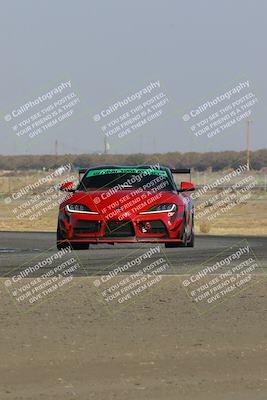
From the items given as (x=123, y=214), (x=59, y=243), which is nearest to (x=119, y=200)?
(x=123, y=214)

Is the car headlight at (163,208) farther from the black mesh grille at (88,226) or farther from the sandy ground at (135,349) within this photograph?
the sandy ground at (135,349)

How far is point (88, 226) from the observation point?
17688mm

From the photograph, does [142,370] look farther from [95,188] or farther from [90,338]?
[95,188]

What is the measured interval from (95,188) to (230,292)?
5.60 meters

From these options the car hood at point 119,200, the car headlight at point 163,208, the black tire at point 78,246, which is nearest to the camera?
the car hood at point 119,200

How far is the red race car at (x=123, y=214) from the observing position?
1758 centimetres

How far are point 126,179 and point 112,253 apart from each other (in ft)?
8.22

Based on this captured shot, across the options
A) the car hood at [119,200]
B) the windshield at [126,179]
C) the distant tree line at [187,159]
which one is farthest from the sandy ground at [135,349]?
the distant tree line at [187,159]

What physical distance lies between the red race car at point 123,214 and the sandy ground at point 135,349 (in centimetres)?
440

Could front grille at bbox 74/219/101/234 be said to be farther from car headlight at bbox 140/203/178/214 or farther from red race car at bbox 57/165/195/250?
car headlight at bbox 140/203/178/214

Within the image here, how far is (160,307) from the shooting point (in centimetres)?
1222

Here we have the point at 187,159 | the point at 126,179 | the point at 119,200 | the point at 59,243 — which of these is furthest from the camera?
the point at 187,159

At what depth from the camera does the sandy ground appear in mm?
8195

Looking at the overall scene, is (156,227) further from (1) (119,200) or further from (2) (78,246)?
(2) (78,246)
